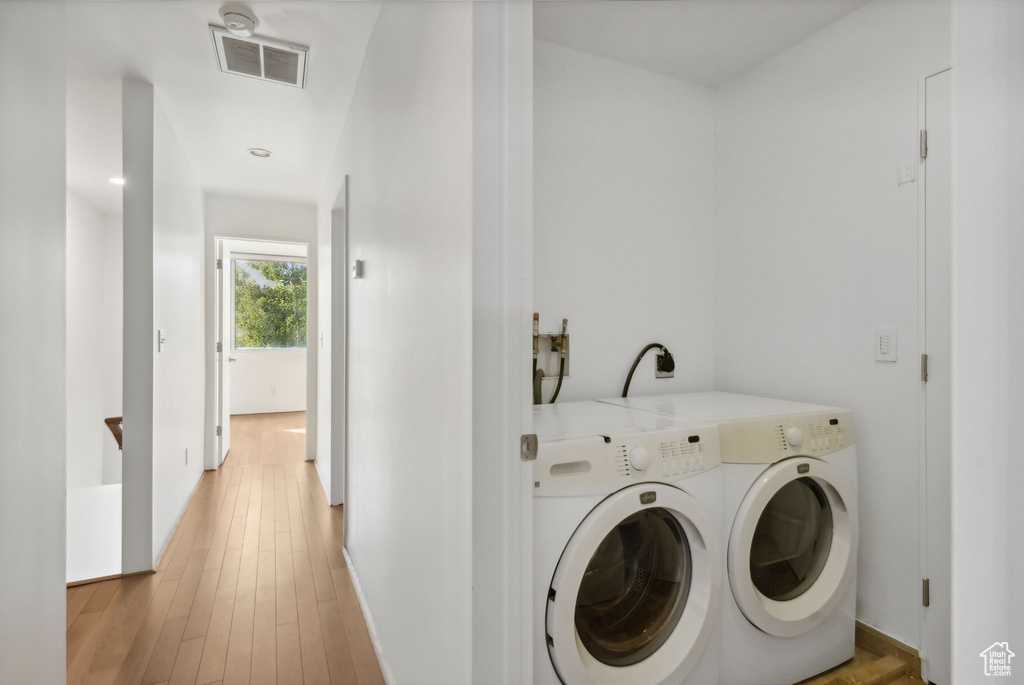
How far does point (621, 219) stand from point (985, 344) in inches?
81.8

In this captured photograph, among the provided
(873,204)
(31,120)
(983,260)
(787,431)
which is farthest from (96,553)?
(873,204)


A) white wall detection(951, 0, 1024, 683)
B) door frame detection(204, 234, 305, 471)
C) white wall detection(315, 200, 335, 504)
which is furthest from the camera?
door frame detection(204, 234, 305, 471)

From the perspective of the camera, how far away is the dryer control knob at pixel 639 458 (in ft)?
4.14

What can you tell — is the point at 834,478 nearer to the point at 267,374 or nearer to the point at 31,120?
the point at 31,120

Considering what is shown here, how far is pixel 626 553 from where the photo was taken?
1347 mm

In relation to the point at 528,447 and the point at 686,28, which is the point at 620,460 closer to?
the point at 528,447

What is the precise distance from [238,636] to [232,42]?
8.13 ft

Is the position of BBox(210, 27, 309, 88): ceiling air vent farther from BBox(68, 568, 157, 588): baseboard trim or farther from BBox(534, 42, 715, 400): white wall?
BBox(68, 568, 157, 588): baseboard trim

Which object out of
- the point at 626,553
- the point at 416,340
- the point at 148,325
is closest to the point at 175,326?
the point at 148,325

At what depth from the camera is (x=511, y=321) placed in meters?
0.99

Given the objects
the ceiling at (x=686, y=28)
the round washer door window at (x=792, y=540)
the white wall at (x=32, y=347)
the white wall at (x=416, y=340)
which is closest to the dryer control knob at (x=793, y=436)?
the round washer door window at (x=792, y=540)

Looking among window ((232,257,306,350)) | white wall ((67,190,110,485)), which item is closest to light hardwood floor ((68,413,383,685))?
white wall ((67,190,110,485))

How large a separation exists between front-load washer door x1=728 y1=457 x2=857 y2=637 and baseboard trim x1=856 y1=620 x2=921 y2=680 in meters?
0.37

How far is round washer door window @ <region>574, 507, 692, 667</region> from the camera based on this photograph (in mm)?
1286
